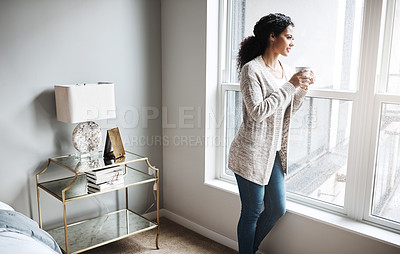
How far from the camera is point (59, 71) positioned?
2627mm

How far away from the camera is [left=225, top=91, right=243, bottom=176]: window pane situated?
284 cm

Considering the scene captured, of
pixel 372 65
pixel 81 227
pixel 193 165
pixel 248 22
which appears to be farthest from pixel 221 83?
pixel 81 227

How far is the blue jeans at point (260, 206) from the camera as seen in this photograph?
2.29 meters

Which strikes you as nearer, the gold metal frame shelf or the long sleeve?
the long sleeve

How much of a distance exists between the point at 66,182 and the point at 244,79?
4.72ft

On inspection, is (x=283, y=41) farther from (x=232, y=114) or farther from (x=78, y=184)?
(x=78, y=184)

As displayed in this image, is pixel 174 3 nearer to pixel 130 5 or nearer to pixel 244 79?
pixel 130 5

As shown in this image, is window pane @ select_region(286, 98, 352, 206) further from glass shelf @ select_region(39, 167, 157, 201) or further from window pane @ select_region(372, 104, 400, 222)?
glass shelf @ select_region(39, 167, 157, 201)

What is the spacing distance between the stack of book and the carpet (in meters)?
0.54

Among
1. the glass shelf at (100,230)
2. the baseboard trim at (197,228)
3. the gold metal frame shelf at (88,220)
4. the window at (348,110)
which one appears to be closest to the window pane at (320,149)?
the window at (348,110)

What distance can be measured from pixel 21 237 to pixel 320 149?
172 centimetres

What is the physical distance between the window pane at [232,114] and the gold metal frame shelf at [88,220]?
620 millimetres

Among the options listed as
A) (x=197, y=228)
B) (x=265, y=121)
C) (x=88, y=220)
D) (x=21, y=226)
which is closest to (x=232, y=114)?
(x=265, y=121)

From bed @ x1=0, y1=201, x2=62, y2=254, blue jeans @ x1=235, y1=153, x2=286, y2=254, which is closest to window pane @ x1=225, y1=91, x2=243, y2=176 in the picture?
blue jeans @ x1=235, y1=153, x2=286, y2=254
